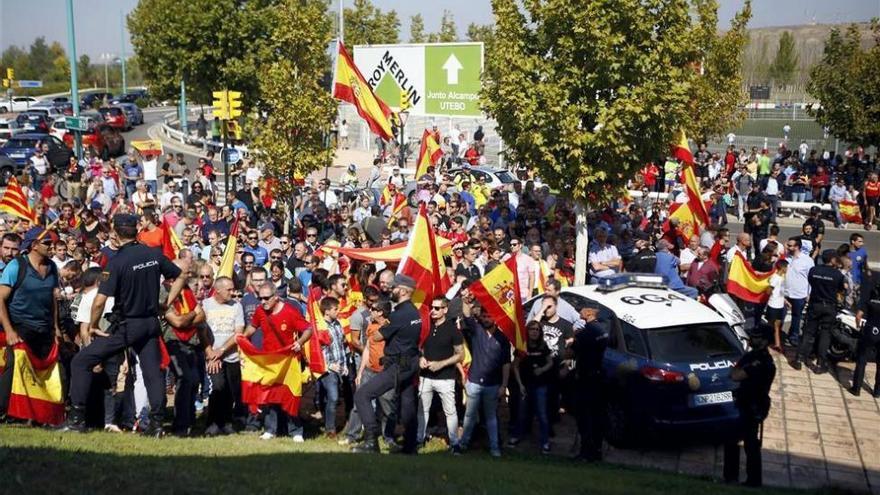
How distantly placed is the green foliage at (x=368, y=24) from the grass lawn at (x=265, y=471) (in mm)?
53959

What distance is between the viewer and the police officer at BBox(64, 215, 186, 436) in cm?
836

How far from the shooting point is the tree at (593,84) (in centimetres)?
1412

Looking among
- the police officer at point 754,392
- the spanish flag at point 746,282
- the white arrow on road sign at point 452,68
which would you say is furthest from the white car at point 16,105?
the police officer at point 754,392

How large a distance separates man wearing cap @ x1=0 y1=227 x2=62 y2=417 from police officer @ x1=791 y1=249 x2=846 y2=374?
9637 millimetres

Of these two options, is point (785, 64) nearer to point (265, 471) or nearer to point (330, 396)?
point (330, 396)

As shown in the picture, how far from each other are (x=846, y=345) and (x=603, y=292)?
4.41m

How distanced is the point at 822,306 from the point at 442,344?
20.0ft

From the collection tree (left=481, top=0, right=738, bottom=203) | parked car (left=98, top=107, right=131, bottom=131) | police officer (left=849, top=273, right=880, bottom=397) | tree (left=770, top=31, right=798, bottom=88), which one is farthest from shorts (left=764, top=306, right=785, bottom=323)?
tree (left=770, top=31, right=798, bottom=88)

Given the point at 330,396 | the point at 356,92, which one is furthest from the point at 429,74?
the point at 330,396

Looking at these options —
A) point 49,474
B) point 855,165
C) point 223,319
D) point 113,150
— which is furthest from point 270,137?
point 113,150

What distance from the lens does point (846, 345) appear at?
1304cm

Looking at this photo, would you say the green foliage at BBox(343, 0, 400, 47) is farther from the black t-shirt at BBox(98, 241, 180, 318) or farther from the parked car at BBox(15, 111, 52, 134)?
the black t-shirt at BBox(98, 241, 180, 318)

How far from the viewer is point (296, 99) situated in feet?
59.4

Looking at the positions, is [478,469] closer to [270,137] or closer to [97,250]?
[97,250]
